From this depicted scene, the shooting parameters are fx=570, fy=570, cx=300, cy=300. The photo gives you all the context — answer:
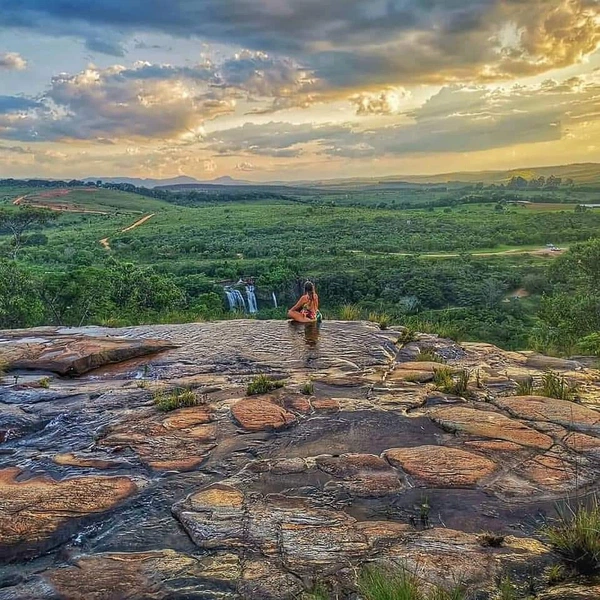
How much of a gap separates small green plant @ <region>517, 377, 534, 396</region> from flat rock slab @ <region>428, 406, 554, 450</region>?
88 cm

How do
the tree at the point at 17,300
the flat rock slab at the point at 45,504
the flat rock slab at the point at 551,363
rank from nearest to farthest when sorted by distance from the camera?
the flat rock slab at the point at 45,504 < the flat rock slab at the point at 551,363 < the tree at the point at 17,300

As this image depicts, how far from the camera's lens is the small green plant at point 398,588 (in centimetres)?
269

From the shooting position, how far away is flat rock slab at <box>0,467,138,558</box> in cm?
360

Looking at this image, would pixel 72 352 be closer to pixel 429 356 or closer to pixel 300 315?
pixel 300 315

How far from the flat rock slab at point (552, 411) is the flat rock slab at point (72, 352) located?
16.8 feet

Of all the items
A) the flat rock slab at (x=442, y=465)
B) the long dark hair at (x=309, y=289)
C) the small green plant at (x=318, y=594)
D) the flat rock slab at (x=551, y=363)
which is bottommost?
the flat rock slab at (x=551, y=363)

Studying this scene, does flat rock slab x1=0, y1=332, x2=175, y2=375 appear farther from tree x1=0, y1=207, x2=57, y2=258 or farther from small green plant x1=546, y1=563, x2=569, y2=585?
tree x1=0, y1=207, x2=57, y2=258

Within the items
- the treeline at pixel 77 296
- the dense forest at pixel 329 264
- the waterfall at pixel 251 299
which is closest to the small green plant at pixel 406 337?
the dense forest at pixel 329 264

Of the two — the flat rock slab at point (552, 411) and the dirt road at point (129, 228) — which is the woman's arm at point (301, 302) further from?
the dirt road at point (129, 228)

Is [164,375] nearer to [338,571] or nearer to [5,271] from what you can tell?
[338,571]

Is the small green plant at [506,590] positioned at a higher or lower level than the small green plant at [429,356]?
higher

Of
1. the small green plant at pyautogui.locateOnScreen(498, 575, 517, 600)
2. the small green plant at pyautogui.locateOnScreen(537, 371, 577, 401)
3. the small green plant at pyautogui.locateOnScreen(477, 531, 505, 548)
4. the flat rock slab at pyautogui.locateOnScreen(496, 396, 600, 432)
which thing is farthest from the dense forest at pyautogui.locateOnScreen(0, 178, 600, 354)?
the small green plant at pyautogui.locateOnScreen(498, 575, 517, 600)

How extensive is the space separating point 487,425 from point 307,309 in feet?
18.1

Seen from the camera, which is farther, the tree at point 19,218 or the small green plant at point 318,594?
the tree at point 19,218
